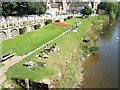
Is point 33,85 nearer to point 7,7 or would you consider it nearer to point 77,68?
point 77,68

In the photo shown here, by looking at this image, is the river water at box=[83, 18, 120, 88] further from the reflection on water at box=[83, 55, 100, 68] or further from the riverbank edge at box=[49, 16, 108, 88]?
the riverbank edge at box=[49, 16, 108, 88]

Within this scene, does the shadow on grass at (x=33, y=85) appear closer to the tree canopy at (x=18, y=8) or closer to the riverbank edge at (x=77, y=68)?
the riverbank edge at (x=77, y=68)

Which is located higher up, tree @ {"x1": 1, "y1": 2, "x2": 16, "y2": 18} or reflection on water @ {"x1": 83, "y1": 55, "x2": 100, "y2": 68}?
tree @ {"x1": 1, "y1": 2, "x2": 16, "y2": 18}

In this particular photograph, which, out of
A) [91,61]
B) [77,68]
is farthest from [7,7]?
[77,68]

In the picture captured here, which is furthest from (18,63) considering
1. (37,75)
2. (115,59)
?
(115,59)

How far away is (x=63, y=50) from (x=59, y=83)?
692 cm

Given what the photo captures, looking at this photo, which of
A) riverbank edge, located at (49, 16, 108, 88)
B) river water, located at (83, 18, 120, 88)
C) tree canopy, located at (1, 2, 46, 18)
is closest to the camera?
riverbank edge, located at (49, 16, 108, 88)

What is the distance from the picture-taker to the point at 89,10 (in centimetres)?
5703

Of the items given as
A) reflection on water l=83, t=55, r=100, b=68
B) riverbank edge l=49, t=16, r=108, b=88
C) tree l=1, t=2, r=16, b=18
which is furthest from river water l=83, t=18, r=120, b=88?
tree l=1, t=2, r=16, b=18

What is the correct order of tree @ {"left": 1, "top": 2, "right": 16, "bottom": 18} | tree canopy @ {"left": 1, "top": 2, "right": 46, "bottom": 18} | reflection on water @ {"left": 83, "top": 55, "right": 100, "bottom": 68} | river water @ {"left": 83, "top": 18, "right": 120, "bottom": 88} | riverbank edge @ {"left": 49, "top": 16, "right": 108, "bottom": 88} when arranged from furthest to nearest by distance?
tree canopy @ {"left": 1, "top": 2, "right": 46, "bottom": 18}, tree @ {"left": 1, "top": 2, "right": 16, "bottom": 18}, reflection on water @ {"left": 83, "top": 55, "right": 100, "bottom": 68}, river water @ {"left": 83, "top": 18, "right": 120, "bottom": 88}, riverbank edge @ {"left": 49, "top": 16, "right": 108, "bottom": 88}

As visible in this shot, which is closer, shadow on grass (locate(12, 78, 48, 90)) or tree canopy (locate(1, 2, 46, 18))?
shadow on grass (locate(12, 78, 48, 90))

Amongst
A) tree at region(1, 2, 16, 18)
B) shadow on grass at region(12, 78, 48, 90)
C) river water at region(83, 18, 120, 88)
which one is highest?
tree at region(1, 2, 16, 18)

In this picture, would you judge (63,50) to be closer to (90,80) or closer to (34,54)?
(34,54)

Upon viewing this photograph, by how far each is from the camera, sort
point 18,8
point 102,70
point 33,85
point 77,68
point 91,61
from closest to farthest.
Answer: point 33,85 → point 77,68 → point 102,70 → point 91,61 → point 18,8
